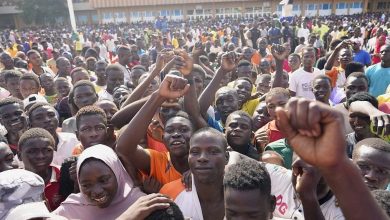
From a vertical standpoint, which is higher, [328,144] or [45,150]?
[328,144]

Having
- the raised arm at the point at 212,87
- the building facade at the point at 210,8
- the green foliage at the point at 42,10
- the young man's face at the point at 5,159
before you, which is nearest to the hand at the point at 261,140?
the raised arm at the point at 212,87

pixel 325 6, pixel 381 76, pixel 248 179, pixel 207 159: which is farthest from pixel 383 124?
pixel 325 6

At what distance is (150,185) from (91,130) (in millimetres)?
659

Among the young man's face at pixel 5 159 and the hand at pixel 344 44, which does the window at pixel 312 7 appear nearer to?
the hand at pixel 344 44

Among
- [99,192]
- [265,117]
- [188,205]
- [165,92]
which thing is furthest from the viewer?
[265,117]

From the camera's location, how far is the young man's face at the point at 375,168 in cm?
211

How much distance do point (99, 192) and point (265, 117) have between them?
2.14 meters

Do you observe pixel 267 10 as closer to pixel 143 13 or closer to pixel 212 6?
pixel 212 6

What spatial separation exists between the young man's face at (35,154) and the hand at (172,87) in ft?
3.09

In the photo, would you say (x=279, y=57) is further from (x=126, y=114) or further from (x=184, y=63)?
(x=126, y=114)

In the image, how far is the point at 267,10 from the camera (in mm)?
30312

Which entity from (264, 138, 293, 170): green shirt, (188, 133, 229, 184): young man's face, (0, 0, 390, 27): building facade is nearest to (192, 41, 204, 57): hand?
(264, 138, 293, 170): green shirt

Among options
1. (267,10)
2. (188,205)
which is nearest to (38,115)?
(188,205)

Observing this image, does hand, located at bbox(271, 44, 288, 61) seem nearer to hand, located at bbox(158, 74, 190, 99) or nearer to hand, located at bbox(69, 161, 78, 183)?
hand, located at bbox(158, 74, 190, 99)
